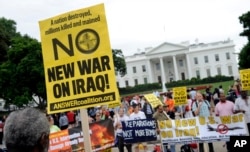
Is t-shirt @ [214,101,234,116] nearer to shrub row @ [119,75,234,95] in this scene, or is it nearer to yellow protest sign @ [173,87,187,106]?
yellow protest sign @ [173,87,187,106]

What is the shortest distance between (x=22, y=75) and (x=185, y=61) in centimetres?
8323

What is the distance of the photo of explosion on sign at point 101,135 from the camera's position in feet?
29.6

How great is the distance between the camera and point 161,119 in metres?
11.0

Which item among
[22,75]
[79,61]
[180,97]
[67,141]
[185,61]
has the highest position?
[185,61]

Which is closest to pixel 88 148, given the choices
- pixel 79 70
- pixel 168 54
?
pixel 79 70

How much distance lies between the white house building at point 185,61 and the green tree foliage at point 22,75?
73.6 m

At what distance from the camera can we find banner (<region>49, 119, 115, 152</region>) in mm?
8555

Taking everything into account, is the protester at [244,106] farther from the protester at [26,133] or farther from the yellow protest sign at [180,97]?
the protester at [26,133]

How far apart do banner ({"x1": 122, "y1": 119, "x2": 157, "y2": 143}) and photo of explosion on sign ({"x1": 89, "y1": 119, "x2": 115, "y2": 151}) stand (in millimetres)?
1154

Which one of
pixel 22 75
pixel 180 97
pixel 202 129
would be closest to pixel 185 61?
pixel 22 75

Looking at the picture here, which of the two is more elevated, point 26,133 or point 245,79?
point 245,79

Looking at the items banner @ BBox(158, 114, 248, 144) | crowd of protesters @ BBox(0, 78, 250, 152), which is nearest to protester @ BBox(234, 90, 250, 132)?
crowd of protesters @ BBox(0, 78, 250, 152)

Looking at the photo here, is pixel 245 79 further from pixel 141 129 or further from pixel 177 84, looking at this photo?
pixel 177 84

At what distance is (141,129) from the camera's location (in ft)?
35.1
